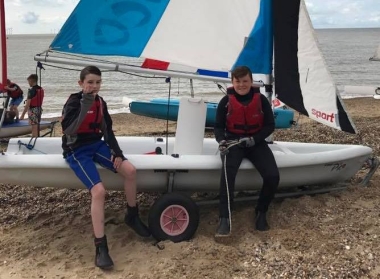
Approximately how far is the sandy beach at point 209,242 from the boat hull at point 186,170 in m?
0.23

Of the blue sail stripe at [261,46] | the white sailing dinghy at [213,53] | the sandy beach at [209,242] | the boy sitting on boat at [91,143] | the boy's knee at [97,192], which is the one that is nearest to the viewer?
the sandy beach at [209,242]

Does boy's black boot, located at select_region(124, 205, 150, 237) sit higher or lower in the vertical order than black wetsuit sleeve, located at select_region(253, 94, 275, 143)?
lower

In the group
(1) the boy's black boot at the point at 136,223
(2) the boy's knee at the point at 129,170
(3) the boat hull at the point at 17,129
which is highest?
(2) the boy's knee at the point at 129,170

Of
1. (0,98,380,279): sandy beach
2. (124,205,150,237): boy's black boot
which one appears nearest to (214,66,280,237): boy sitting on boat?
(0,98,380,279): sandy beach

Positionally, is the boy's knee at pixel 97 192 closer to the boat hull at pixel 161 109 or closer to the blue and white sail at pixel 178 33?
the blue and white sail at pixel 178 33

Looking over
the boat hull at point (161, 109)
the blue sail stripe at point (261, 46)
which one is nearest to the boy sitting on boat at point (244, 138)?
the blue sail stripe at point (261, 46)

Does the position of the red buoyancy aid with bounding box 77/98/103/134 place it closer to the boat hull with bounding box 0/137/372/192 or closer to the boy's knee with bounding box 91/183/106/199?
the boat hull with bounding box 0/137/372/192

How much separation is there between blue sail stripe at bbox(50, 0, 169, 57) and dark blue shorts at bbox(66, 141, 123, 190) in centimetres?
96

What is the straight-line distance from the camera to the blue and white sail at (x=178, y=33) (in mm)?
4223

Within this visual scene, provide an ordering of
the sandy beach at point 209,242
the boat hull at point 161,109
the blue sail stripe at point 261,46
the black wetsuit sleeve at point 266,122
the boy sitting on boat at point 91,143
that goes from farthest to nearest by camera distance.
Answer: the boat hull at point 161,109, the blue sail stripe at point 261,46, the black wetsuit sleeve at point 266,122, the boy sitting on boat at point 91,143, the sandy beach at point 209,242

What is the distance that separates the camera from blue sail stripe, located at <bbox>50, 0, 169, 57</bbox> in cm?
419

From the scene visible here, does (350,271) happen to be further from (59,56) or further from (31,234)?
(59,56)

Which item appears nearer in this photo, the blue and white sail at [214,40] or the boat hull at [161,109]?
the blue and white sail at [214,40]

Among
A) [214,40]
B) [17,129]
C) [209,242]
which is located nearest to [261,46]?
Answer: [214,40]
